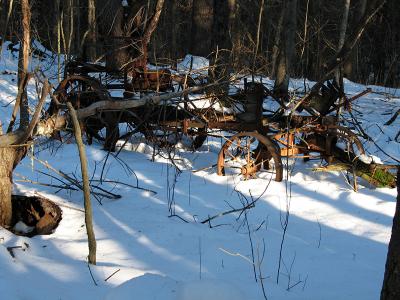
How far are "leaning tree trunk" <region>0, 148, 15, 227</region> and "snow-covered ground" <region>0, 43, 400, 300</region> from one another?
0.35 meters

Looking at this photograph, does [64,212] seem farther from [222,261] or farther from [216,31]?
[216,31]

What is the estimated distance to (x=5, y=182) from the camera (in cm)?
386

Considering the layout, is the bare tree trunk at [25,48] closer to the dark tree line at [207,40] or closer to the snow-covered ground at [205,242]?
the dark tree line at [207,40]

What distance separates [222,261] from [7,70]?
12.0 meters

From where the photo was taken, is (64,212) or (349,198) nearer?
(64,212)

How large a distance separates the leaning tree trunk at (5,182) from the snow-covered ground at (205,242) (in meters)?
0.35

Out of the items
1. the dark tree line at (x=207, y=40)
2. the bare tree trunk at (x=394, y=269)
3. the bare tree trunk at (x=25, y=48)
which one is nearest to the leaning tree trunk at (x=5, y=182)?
the dark tree line at (x=207, y=40)

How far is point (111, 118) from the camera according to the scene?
6.86m

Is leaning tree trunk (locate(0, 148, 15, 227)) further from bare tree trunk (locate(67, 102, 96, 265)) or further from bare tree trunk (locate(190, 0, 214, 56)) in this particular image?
bare tree trunk (locate(190, 0, 214, 56))

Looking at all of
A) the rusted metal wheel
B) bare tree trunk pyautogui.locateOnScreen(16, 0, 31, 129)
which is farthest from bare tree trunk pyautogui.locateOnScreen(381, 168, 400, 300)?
the rusted metal wheel

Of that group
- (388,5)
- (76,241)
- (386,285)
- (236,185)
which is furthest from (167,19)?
(386,285)

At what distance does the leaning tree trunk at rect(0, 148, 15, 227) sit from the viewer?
3822 mm

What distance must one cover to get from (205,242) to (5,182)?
1690 mm

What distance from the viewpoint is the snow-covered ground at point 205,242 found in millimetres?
2887
